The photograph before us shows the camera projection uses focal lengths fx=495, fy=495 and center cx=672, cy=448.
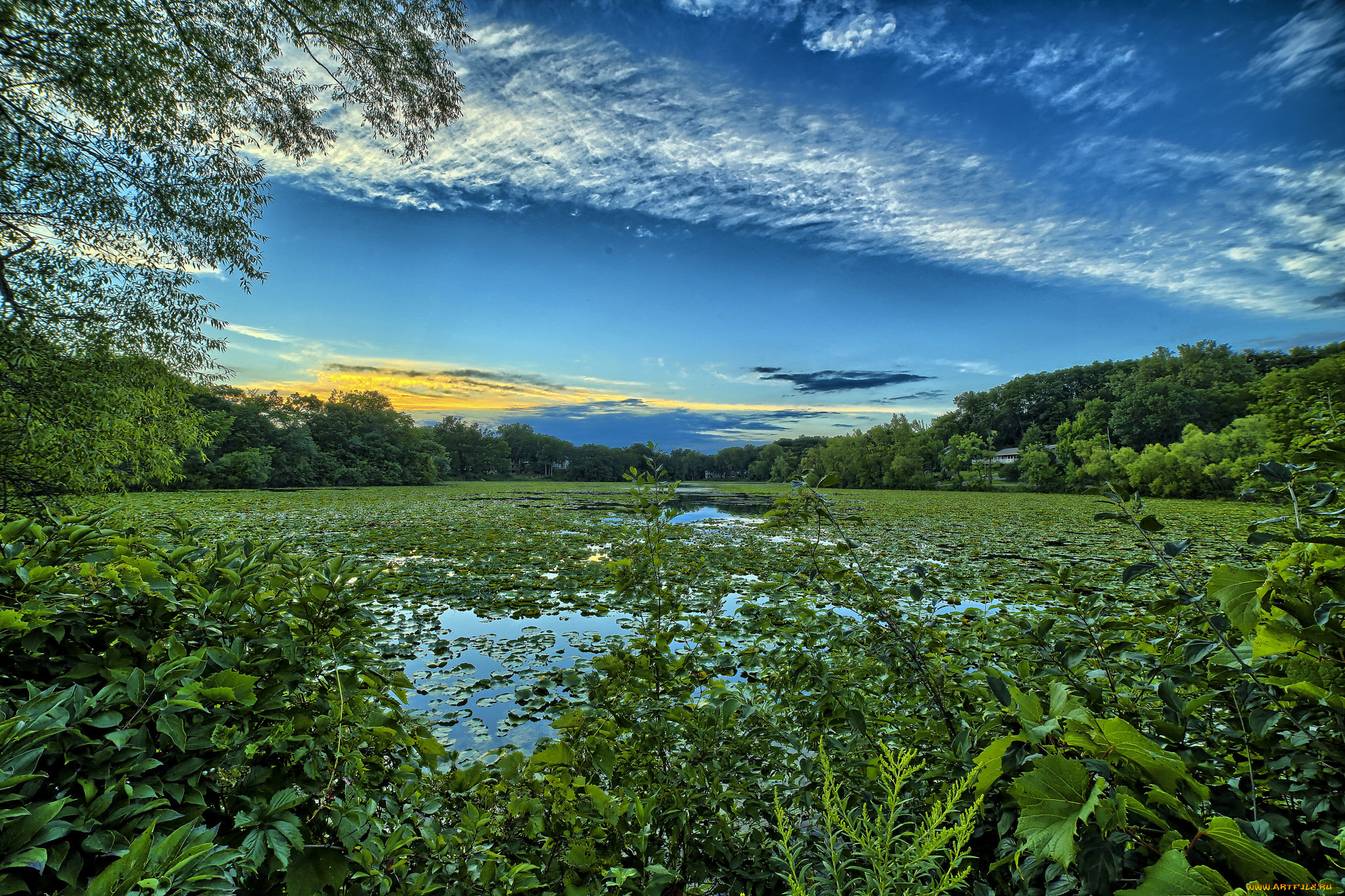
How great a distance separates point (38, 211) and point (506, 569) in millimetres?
7197

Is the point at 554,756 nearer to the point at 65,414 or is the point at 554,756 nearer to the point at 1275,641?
the point at 1275,641

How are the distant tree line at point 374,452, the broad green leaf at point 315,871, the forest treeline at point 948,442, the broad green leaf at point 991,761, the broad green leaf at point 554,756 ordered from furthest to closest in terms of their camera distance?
the distant tree line at point 374,452, the forest treeline at point 948,442, the broad green leaf at point 554,756, the broad green leaf at point 315,871, the broad green leaf at point 991,761

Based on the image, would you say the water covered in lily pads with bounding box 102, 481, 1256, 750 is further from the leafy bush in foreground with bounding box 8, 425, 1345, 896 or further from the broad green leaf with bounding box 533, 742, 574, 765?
the broad green leaf with bounding box 533, 742, 574, 765

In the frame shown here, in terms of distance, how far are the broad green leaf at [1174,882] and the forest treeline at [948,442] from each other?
26.6 metres

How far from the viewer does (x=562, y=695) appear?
4.38 meters

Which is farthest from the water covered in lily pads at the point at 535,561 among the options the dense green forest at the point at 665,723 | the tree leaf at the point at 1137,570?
the tree leaf at the point at 1137,570

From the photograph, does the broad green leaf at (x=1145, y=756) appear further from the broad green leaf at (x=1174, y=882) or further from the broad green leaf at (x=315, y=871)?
the broad green leaf at (x=315, y=871)

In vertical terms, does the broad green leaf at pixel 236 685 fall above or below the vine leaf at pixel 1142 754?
below

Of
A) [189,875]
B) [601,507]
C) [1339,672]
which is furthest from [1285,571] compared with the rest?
[601,507]

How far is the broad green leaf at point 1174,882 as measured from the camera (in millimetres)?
667

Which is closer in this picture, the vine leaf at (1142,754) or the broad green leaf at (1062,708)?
the vine leaf at (1142,754)

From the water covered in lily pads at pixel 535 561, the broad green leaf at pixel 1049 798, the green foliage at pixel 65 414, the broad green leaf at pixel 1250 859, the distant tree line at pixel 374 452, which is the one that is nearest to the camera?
the broad green leaf at pixel 1250 859

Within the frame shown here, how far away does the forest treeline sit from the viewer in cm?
3425

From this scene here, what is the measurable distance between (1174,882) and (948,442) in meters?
A: 65.3
